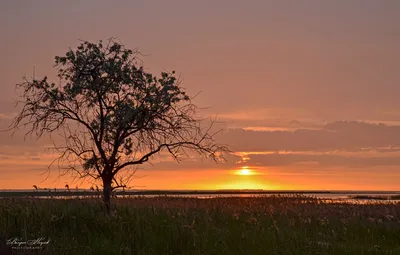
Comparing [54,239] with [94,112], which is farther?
[94,112]

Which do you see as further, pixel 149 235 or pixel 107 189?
pixel 107 189

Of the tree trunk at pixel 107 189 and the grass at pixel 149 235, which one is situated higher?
the tree trunk at pixel 107 189

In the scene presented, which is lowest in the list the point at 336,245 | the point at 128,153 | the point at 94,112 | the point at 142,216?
the point at 336,245

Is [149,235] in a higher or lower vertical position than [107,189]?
lower

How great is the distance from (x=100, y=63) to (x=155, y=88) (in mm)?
2302

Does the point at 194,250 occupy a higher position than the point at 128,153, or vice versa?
the point at 128,153

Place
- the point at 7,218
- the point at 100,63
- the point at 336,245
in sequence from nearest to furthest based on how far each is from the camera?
1. the point at 336,245
2. the point at 7,218
3. the point at 100,63

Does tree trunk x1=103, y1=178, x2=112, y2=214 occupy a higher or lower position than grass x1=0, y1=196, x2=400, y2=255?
higher

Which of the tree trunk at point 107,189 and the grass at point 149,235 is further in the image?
the tree trunk at point 107,189

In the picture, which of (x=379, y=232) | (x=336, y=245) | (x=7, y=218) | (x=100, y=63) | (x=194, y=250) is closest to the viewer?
(x=194, y=250)

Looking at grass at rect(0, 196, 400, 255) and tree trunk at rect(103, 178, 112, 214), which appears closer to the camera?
grass at rect(0, 196, 400, 255)

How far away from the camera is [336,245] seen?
1322cm

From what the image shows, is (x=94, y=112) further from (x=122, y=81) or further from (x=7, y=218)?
(x=7, y=218)

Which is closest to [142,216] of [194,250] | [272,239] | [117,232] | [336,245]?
[117,232]
